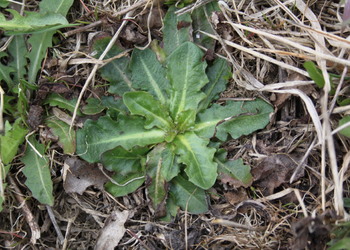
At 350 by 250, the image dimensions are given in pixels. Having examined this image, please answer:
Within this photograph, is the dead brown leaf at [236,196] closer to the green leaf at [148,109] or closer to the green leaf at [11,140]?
the green leaf at [148,109]

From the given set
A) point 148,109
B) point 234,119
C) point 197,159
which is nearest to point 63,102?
point 148,109

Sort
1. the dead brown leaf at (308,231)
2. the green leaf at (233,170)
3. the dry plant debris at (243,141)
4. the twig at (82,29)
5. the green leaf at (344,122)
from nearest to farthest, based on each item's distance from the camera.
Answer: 1. the dead brown leaf at (308,231)
2. the green leaf at (344,122)
3. the dry plant debris at (243,141)
4. the green leaf at (233,170)
5. the twig at (82,29)

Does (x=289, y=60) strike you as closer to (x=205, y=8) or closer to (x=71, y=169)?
(x=205, y=8)

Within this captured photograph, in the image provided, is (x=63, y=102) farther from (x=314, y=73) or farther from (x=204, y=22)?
(x=314, y=73)

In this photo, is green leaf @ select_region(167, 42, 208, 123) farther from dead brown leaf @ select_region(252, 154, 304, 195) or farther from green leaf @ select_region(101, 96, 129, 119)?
dead brown leaf @ select_region(252, 154, 304, 195)

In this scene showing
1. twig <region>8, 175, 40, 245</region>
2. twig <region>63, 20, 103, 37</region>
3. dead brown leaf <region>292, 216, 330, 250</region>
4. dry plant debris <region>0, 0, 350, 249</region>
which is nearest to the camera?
dead brown leaf <region>292, 216, 330, 250</region>

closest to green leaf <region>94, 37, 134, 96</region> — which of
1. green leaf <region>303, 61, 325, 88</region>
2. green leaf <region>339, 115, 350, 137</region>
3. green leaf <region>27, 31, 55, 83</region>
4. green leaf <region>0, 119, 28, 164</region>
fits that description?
green leaf <region>27, 31, 55, 83</region>

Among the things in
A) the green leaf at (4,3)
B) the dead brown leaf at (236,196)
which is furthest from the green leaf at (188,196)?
the green leaf at (4,3)
